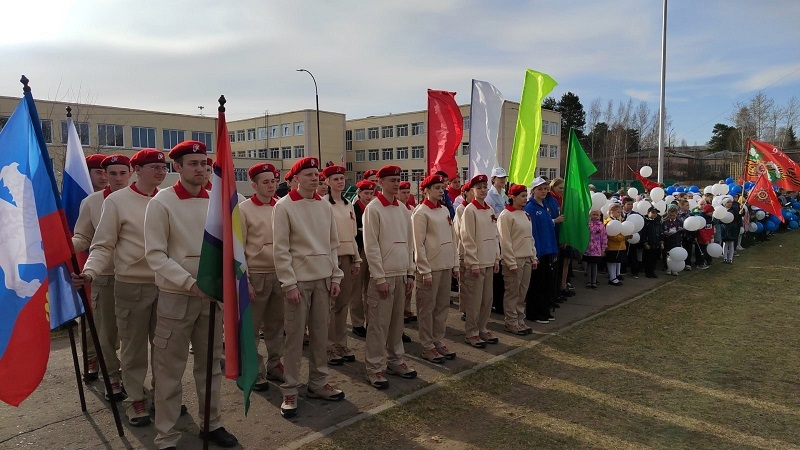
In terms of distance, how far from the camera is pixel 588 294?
10.3m

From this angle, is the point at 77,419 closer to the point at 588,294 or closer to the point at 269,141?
the point at 588,294

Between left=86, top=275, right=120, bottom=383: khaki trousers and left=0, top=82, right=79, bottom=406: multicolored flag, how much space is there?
3.50 feet

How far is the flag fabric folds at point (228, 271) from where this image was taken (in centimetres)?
370

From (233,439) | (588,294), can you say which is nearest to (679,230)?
(588,294)

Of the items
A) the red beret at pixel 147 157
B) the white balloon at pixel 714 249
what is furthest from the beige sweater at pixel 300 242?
the white balloon at pixel 714 249

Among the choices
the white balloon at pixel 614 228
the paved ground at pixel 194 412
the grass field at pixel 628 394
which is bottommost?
the grass field at pixel 628 394

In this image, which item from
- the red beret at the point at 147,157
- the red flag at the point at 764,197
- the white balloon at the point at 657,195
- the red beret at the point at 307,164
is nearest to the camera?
the red beret at the point at 147,157

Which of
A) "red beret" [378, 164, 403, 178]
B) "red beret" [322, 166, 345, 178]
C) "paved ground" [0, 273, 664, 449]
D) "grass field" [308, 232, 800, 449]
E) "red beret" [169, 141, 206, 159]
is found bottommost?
"grass field" [308, 232, 800, 449]

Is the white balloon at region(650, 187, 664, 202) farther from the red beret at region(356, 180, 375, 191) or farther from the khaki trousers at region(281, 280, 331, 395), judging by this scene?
the khaki trousers at region(281, 280, 331, 395)

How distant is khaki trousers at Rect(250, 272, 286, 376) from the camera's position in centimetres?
549

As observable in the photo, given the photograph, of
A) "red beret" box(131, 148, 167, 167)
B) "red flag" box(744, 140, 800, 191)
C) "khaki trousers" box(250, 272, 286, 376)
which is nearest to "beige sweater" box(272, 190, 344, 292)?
"khaki trousers" box(250, 272, 286, 376)

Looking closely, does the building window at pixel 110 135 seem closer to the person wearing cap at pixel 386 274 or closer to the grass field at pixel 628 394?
the person wearing cap at pixel 386 274

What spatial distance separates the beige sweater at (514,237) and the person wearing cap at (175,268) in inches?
175

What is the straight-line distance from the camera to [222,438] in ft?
13.7
